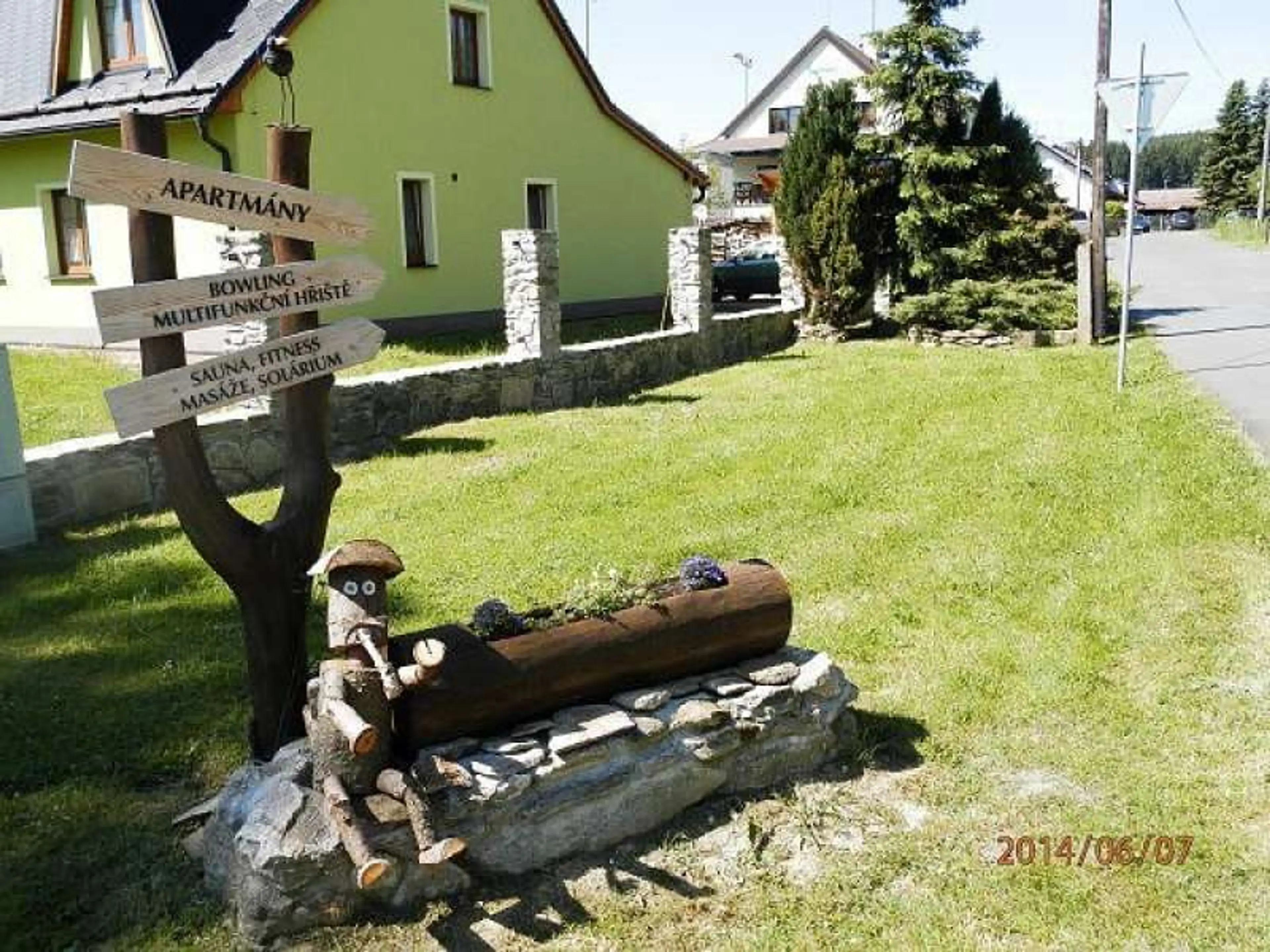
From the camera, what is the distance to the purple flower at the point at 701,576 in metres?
4.23

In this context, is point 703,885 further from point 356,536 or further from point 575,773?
point 356,536

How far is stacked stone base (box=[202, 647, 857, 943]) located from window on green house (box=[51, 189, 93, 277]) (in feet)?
48.4

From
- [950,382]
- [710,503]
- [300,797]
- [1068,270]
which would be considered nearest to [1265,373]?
[950,382]

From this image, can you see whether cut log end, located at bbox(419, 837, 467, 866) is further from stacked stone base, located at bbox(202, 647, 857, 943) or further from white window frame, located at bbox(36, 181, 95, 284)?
white window frame, located at bbox(36, 181, 95, 284)

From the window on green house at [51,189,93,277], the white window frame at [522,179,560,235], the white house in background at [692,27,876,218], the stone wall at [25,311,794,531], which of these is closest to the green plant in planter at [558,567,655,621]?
the stone wall at [25,311,794,531]

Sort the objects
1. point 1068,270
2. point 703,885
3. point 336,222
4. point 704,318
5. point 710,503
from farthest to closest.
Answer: point 1068,270 < point 704,318 < point 710,503 < point 336,222 < point 703,885

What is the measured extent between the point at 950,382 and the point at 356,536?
7.83 meters

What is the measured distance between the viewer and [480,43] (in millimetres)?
18250

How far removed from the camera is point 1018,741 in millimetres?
4461

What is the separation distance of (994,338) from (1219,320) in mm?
4254

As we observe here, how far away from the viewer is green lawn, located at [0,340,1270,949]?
3486 millimetres

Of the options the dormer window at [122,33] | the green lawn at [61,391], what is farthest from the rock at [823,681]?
the dormer window at [122,33]

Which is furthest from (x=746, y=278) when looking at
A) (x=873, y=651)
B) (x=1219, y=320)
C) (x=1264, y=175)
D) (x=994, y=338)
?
(x=1264, y=175)
